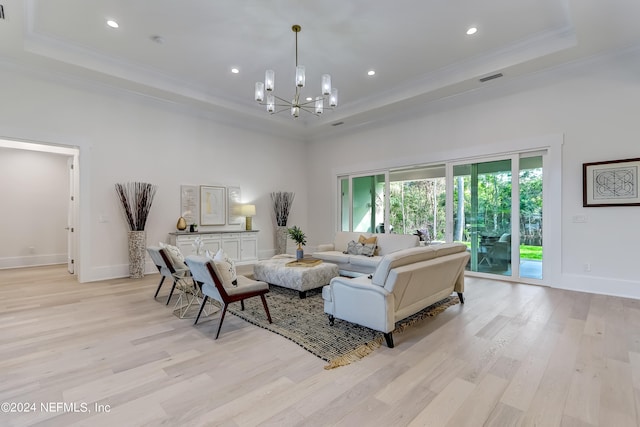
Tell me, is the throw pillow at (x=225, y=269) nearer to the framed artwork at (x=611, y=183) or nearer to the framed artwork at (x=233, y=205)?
the framed artwork at (x=233, y=205)

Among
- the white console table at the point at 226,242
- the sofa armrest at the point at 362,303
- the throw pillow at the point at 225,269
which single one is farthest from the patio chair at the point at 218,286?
the white console table at the point at 226,242

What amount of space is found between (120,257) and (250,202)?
312 centimetres

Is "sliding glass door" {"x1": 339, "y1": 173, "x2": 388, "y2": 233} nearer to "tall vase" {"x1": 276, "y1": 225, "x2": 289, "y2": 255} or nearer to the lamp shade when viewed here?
"tall vase" {"x1": 276, "y1": 225, "x2": 289, "y2": 255}

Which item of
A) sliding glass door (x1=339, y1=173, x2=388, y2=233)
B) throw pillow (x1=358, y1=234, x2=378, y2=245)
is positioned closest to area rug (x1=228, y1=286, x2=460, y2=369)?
throw pillow (x1=358, y1=234, x2=378, y2=245)

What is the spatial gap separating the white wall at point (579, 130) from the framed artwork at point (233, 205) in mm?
4901

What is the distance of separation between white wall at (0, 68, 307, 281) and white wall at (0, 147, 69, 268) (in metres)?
3.14

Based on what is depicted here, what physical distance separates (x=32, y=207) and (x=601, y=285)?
1164cm

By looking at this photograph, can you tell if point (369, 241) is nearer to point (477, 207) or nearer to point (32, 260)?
point (477, 207)

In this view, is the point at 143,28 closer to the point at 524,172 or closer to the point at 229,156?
the point at 229,156

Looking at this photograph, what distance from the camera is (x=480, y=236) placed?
19.5ft

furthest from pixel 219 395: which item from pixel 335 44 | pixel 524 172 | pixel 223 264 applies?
pixel 524 172

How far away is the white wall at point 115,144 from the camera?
5.04 meters

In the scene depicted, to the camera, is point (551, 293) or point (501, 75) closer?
point (551, 293)

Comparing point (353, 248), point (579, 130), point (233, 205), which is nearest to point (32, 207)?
point (233, 205)
